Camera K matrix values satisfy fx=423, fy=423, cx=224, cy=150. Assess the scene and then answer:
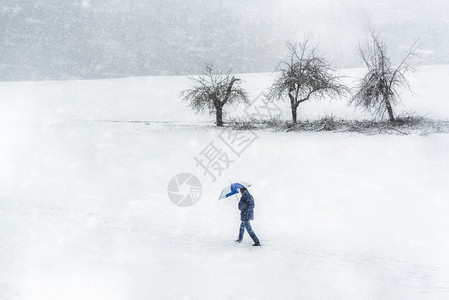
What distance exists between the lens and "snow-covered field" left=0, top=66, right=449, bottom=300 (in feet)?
27.8

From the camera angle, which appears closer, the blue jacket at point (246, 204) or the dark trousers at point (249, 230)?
the blue jacket at point (246, 204)

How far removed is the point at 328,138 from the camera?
2609cm

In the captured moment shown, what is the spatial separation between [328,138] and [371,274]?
17.6m

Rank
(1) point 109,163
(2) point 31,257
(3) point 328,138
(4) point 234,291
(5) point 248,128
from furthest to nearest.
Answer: (5) point 248,128 → (3) point 328,138 → (1) point 109,163 → (2) point 31,257 → (4) point 234,291

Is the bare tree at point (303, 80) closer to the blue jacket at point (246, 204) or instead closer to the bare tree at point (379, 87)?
the bare tree at point (379, 87)

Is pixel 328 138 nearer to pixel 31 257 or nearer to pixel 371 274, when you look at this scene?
pixel 371 274

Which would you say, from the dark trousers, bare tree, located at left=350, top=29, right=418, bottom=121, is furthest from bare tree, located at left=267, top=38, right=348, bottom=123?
the dark trousers

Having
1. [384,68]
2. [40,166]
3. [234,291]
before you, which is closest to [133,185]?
[40,166]
